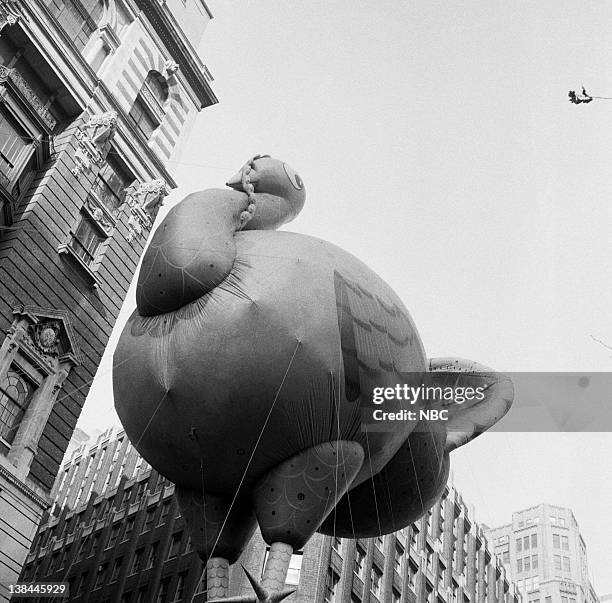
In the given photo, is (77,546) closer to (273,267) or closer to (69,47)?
(69,47)

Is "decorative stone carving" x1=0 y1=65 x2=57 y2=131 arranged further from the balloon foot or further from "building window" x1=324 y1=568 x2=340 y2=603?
"building window" x1=324 y1=568 x2=340 y2=603

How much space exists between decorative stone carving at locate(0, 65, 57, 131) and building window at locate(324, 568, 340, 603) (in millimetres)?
21333

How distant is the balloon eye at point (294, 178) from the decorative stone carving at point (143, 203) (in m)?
15.6

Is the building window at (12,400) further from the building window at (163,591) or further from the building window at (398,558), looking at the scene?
the building window at (398,558)

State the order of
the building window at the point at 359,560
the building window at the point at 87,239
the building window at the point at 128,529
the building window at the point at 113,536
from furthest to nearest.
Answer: the building window at the point at 113,536 < the building window at the point at 128,529 < the building window at the point at 359,560 < the building window at the point at 87,239

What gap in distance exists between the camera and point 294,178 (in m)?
8.81

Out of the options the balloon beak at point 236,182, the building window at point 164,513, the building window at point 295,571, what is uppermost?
the building window at point 164,513

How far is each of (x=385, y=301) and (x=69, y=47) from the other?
16613 mm

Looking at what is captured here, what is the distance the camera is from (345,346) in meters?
7.46

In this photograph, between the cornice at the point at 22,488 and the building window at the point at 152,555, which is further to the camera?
the building window at the point at 152,555

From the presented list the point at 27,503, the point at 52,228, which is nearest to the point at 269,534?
the point at 27,503

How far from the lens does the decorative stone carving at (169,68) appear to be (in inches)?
1032

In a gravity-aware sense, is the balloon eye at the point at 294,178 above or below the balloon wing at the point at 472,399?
above

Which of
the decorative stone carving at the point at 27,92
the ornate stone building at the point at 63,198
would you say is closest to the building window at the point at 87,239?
the ornate stone building at the point at 63,198
